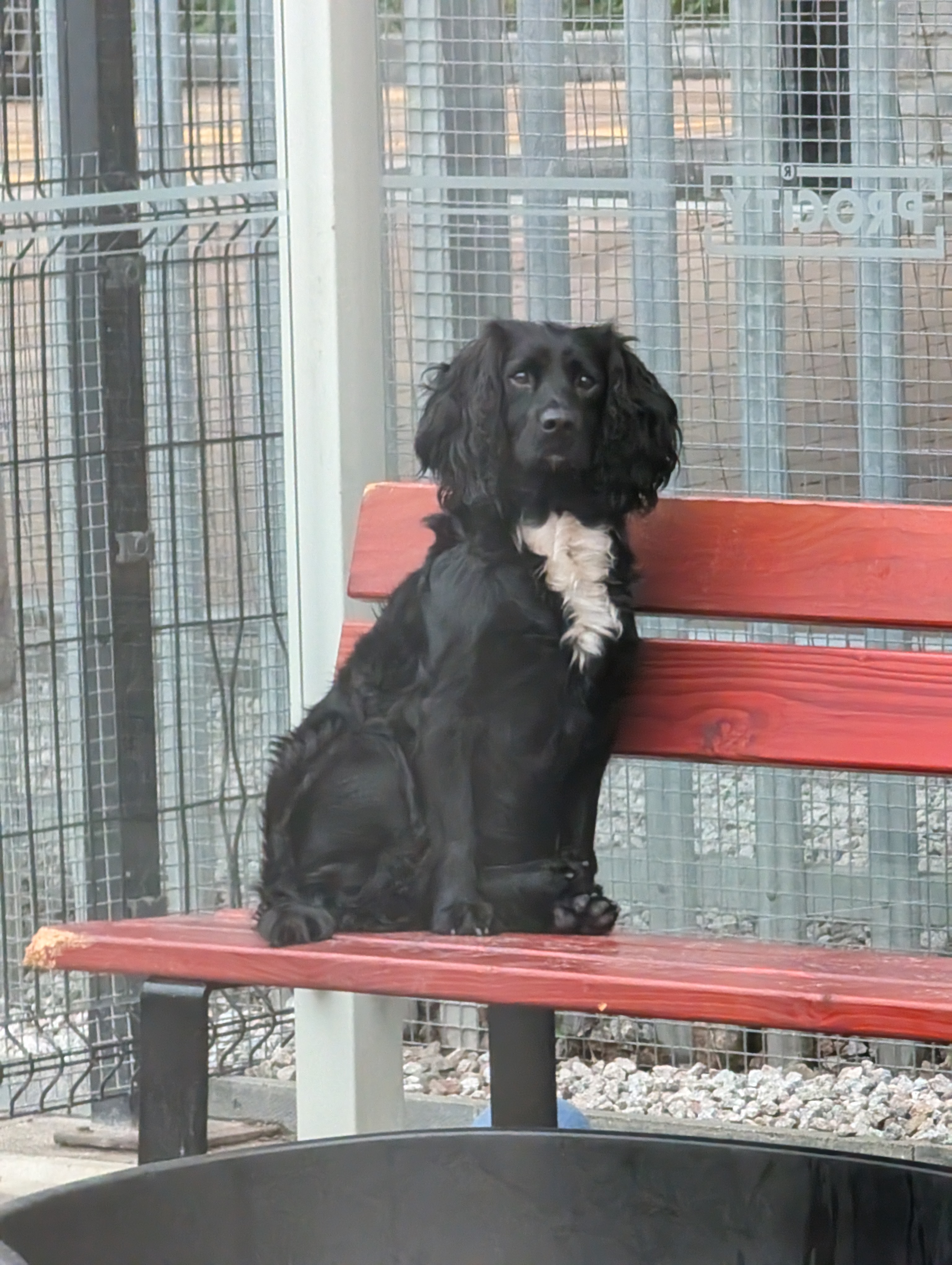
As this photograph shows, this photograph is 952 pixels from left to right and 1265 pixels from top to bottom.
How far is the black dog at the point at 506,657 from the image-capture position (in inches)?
89.3

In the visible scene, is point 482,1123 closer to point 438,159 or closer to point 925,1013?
point 925,1013

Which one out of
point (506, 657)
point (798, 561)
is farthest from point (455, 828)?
point (798, 561)

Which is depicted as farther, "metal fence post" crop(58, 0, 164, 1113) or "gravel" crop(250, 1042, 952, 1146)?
"gravel" crop(250, 1042, 952, 1146)

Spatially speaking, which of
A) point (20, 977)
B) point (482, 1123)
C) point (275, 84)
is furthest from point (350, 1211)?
point (20, 977)

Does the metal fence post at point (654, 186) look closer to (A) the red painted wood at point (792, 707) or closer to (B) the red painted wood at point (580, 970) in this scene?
(A) the red painted wood at point (792, 707)

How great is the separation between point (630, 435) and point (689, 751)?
0.43 meters

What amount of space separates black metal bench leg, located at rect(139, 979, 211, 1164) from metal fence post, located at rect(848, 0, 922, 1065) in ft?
5.07

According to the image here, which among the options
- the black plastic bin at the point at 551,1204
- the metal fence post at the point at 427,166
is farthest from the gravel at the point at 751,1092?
the black plastic bin at the point at 551,1204

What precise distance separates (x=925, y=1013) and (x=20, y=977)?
6.56ft

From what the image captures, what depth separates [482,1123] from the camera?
2805 millimetres

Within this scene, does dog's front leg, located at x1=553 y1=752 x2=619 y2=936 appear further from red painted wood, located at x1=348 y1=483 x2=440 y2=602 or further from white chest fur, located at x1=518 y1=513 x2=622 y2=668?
red painted wood, located at x1=348 y1=483 x2=440 y2=602

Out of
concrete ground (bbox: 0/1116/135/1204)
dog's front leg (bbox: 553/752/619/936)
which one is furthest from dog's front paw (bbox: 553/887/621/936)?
concrete ground (bbox: 0/1116/135/1204)

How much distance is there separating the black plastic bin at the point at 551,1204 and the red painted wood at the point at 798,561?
982 millimetres

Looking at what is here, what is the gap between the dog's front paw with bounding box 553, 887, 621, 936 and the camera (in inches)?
91.3
